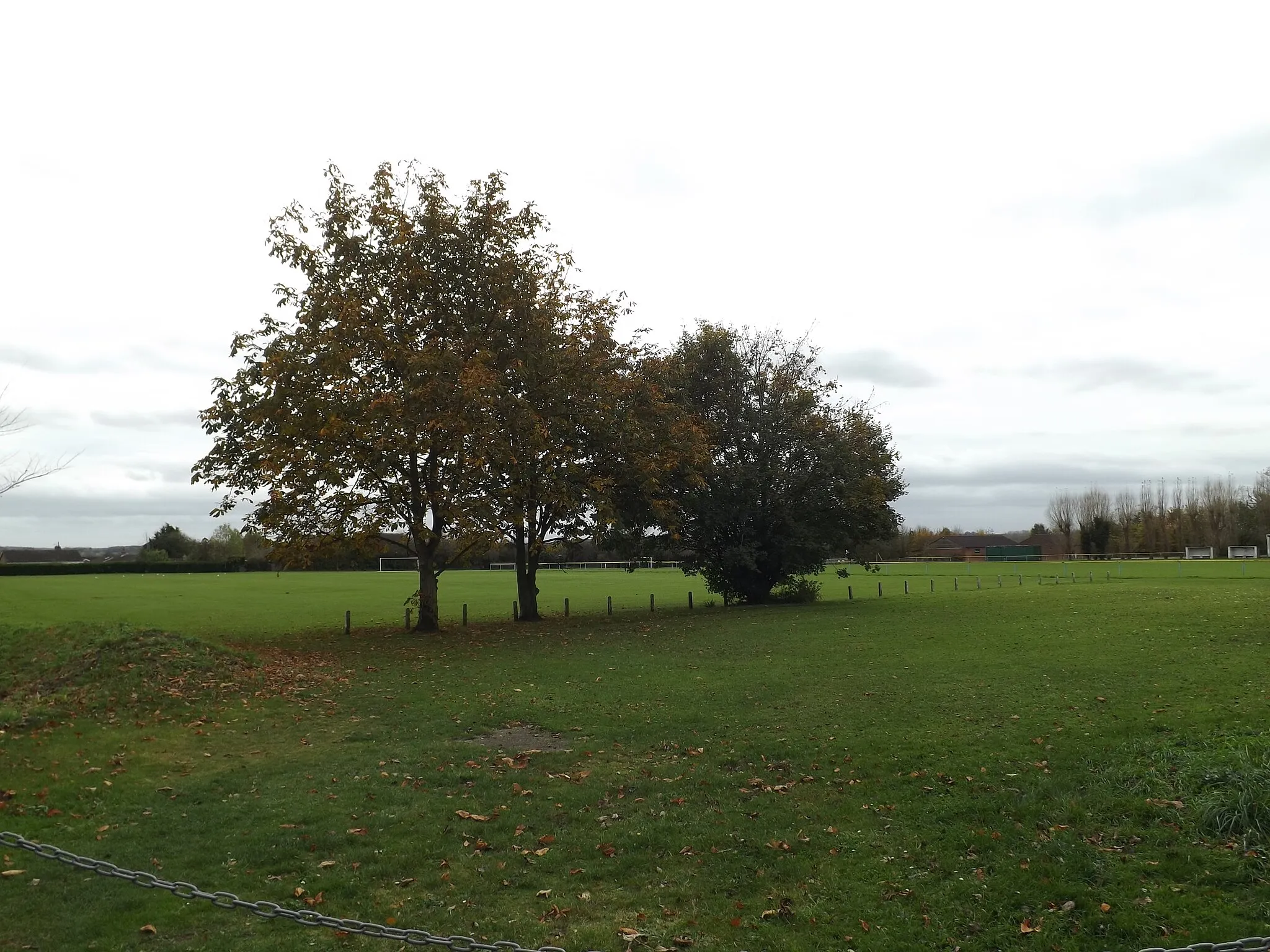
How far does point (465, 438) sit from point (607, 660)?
8.56 meters

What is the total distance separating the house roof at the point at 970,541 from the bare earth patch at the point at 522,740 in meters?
147

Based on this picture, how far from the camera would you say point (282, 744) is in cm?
1238

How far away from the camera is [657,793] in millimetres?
9414

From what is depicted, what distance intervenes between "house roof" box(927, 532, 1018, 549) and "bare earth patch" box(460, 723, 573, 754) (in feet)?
484

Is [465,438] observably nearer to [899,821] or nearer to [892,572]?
[899,821]

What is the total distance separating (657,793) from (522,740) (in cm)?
358

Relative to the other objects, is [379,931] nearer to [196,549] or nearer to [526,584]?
[526,584]

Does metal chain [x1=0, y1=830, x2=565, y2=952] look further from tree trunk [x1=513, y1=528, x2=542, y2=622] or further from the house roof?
the house roof

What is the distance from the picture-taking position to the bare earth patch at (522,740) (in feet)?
38.9

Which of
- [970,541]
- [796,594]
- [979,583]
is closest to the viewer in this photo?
[796,594]

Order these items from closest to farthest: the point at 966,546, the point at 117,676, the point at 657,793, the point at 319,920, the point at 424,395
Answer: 1. the point at 319,920
2. the point at 657,793
3. the point at 117,676
4. the point at 424,395
5. the point at 966,546

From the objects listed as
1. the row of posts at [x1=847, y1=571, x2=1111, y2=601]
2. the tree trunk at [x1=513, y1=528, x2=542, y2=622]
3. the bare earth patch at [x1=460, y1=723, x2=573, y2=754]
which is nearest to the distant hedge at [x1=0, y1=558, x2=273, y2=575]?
the tree trunk at [x1=513, y1=528, x2=542, y2=622]

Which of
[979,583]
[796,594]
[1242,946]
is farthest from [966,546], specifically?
[1242,946]

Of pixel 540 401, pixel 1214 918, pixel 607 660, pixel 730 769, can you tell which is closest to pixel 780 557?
pixel 540 401
